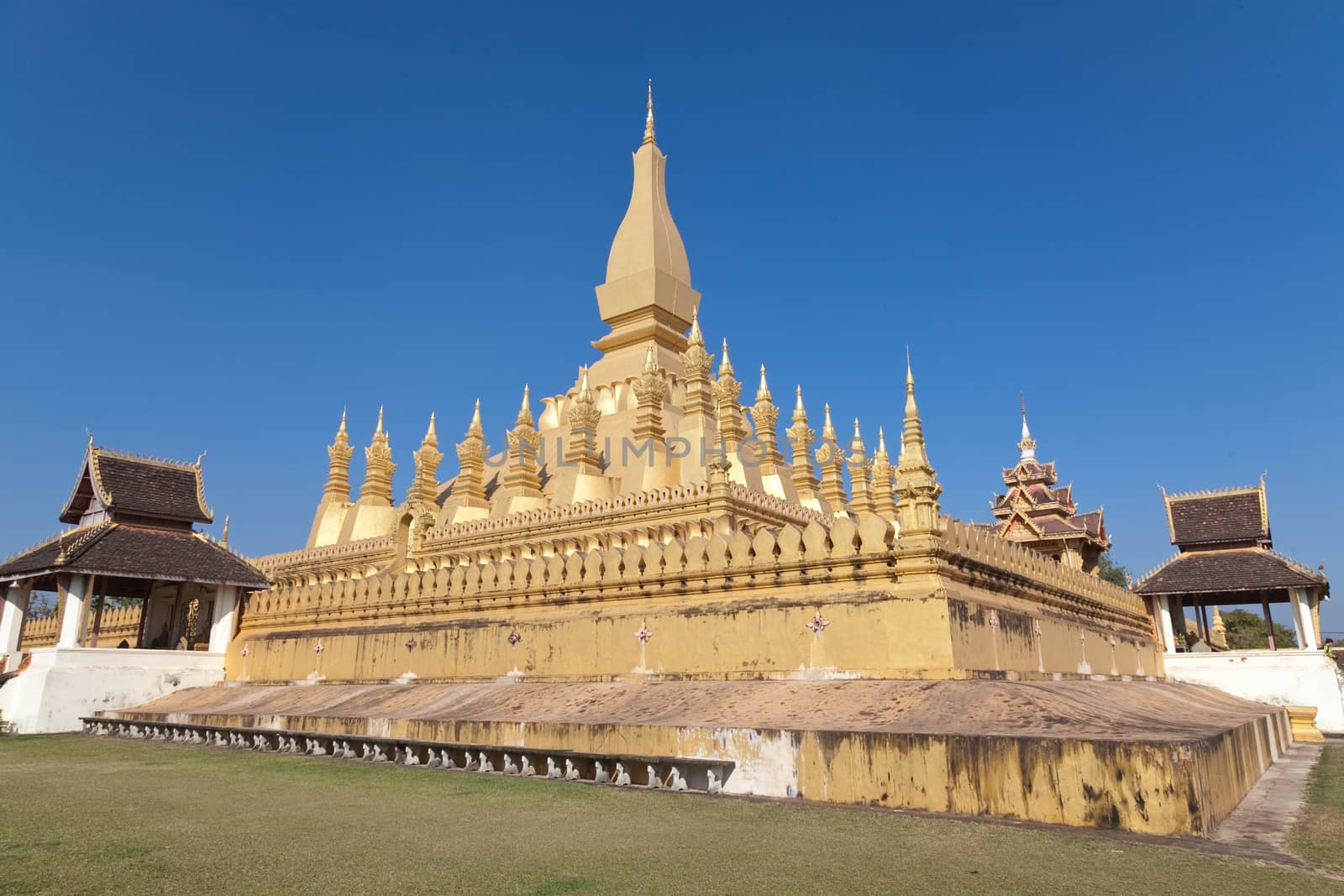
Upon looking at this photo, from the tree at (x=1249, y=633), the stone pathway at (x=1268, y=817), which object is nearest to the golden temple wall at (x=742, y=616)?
the stone pathway at (x=1268, y=817)

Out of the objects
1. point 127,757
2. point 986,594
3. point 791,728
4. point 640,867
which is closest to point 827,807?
point 791,728

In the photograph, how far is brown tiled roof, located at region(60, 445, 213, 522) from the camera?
22375 millimetres

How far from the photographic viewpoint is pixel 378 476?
3072cm

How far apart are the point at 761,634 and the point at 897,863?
6.30m

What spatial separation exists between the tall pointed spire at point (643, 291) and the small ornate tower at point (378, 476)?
26.3 ft

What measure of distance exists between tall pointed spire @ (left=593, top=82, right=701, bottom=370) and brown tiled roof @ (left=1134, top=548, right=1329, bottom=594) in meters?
17.5

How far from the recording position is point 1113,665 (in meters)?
17.4

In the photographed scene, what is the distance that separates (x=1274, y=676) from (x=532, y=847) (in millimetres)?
27912

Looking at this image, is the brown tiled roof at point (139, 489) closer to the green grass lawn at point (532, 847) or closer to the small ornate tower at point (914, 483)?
the green grass lawn at point (532, 847)

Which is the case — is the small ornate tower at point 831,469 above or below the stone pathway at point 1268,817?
above

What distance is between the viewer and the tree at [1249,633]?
5806 cm

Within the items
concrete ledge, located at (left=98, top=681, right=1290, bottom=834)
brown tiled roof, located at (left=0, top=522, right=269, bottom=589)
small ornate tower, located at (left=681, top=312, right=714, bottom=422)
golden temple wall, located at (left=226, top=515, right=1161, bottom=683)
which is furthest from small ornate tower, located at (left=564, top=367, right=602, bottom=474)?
concrete ledge, located at (left=98, top=681, right=1290, bottom=834)

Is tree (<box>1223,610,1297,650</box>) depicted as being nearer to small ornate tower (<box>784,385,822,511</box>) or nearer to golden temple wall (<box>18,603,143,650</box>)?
small ornate tower (<box>784,385,822,511</box>)

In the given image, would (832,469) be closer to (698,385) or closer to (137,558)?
(698,385)
